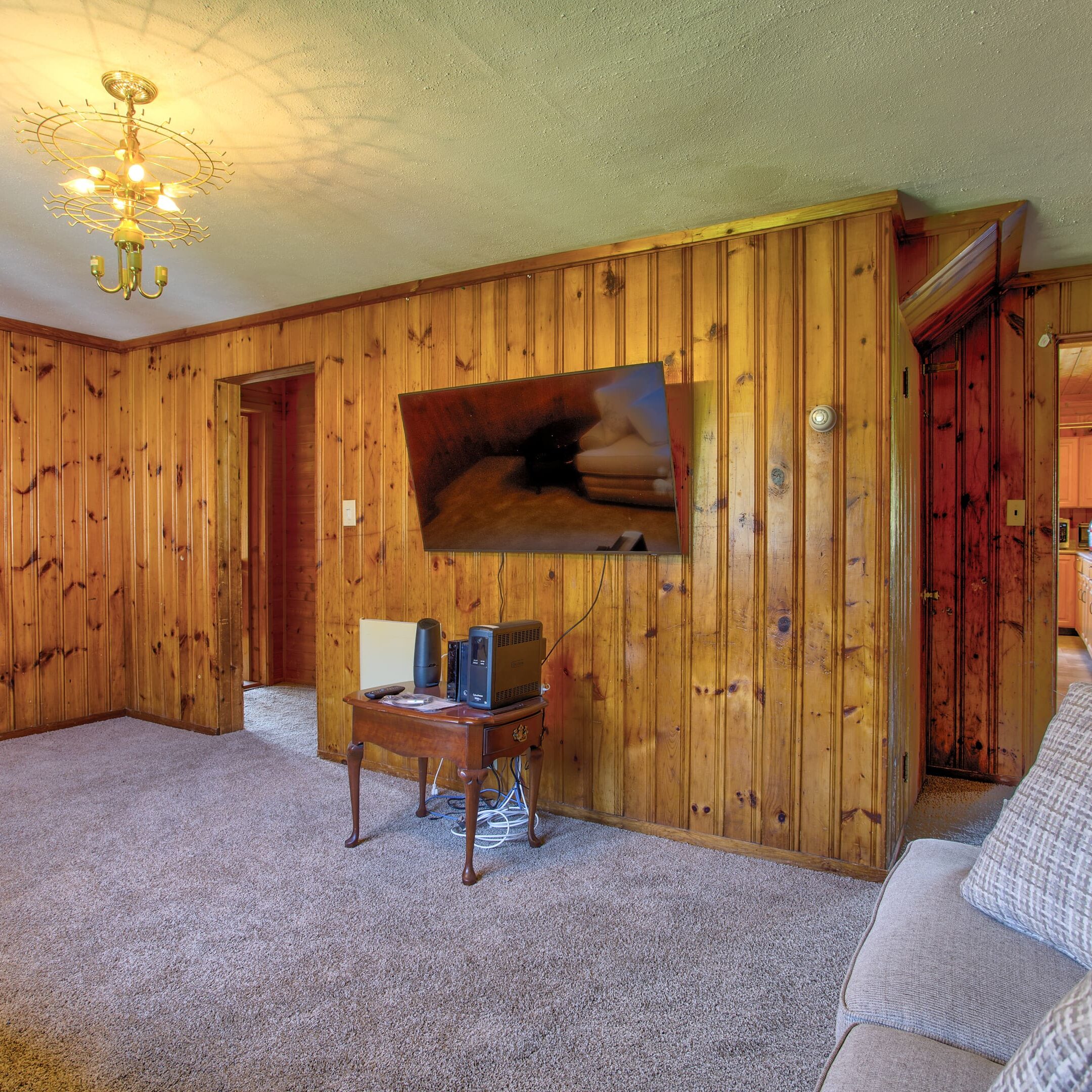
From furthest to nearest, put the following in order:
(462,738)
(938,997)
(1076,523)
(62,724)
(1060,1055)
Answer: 1. (1076,523)
2. (62,724)
3. (462,738)
4. (938,997)
5. (1060,1055)

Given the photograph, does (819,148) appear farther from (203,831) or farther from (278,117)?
A: (203,831)

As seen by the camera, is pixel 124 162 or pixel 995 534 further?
pixel 995 534

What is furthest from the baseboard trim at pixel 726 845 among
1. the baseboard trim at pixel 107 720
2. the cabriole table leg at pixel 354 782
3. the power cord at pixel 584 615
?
the baseboard trim at pixel 107 720

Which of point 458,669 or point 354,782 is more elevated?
point 458,669

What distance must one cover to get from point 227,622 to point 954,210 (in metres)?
4.24

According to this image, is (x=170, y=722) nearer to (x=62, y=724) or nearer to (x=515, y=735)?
(x=62, y=724)

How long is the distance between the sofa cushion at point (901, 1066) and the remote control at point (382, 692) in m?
1.97

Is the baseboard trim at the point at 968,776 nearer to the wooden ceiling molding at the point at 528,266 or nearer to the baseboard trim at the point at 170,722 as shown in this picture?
the wooden ceiling molding at the point at 528,266

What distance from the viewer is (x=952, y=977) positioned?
1203 millimetres

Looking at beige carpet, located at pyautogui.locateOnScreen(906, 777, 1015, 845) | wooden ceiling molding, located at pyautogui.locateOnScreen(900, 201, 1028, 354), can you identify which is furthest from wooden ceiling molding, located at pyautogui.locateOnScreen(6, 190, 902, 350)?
beige carpet, located at pyautogui.locateOnScreen(906, 777, 1015, 845)

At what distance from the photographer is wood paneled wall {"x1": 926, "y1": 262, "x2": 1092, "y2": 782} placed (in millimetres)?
3477

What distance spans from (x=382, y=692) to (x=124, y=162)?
190 cm

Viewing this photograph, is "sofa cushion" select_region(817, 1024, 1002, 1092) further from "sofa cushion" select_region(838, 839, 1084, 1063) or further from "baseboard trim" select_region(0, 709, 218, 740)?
"baseboard trim" select_region(0, 709, 218, 740)

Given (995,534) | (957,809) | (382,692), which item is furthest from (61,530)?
(995,534)
